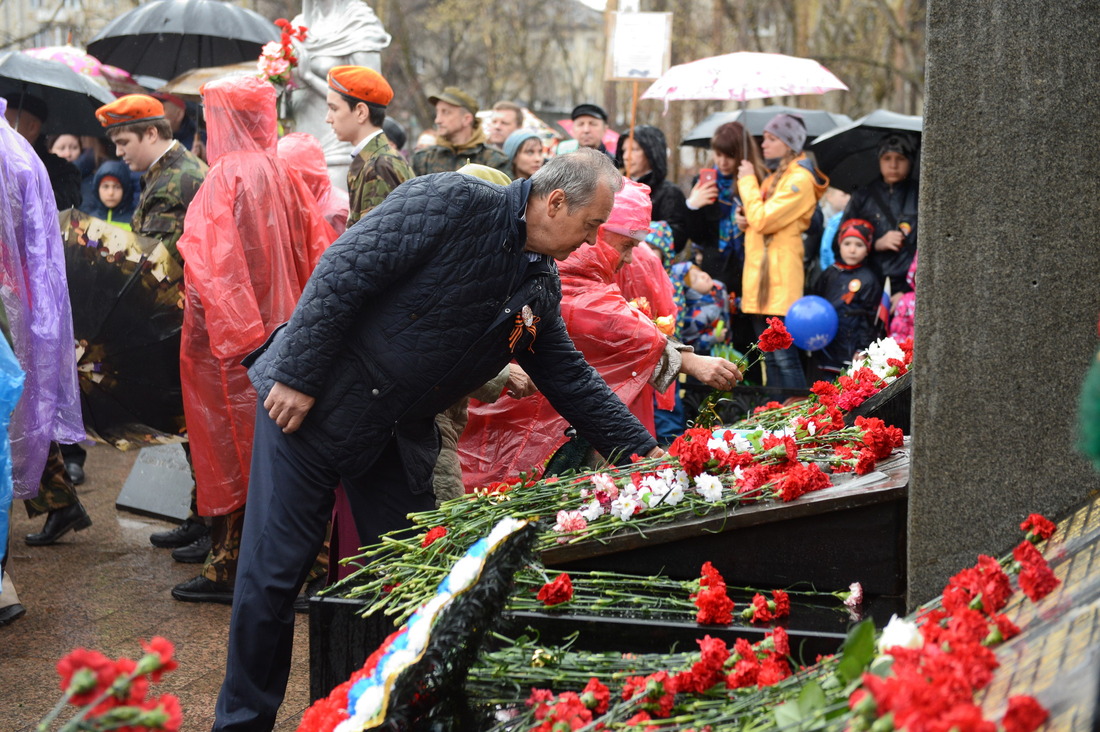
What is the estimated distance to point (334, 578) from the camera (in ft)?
14.5

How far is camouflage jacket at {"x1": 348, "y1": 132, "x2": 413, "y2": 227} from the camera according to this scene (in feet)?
18.2

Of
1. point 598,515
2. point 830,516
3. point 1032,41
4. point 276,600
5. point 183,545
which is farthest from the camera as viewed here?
point 183,545

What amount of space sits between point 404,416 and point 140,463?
13.5 feet

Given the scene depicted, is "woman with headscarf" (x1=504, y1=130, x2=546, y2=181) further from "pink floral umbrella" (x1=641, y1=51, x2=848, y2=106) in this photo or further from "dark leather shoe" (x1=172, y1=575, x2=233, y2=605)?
"dark leather shoe" (x1=172, y1=575, x2=233, y2=605)

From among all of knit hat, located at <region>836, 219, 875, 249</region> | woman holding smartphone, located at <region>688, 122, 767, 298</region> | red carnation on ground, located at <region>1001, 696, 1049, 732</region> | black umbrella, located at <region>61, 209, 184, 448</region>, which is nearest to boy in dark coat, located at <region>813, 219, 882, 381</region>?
knit hat, located at <region>836, 219, 875, 249</region>

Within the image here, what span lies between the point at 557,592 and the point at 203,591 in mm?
2900

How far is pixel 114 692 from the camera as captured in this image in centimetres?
151

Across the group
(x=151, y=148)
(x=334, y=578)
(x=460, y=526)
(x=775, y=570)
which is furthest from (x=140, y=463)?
(x=775, y=570)

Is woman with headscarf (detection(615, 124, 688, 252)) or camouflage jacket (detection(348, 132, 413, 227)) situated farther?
woman with headscarf (detection(615, 124, 688, 252))

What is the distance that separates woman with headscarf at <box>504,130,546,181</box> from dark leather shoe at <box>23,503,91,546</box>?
3860 millimetres

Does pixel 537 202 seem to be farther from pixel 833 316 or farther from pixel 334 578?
pixel 833 316

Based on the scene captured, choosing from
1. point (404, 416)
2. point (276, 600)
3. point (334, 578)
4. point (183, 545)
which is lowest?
point (183, 545)

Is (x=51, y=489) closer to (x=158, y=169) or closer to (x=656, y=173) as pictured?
(x=158, y=169)

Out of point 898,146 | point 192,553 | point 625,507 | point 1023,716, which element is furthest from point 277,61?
point 1023,716
